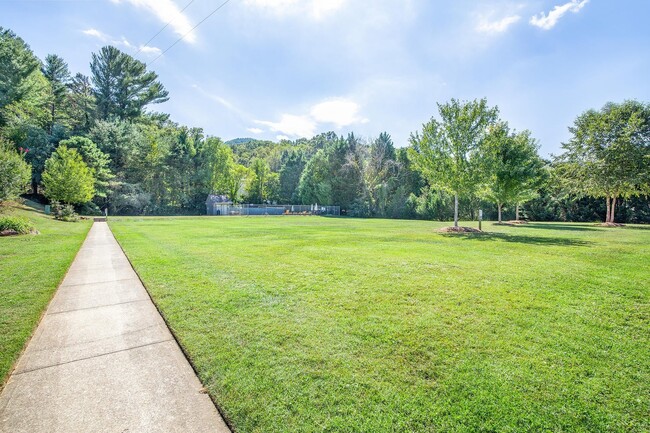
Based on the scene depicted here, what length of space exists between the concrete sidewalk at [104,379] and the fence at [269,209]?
40594 millimetres

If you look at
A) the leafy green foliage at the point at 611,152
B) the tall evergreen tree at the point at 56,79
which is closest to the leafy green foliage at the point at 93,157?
the tall evergreen tree at the point at 56,79

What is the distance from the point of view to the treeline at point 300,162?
17203mm

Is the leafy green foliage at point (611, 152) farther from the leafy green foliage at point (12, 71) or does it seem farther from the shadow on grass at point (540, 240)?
the leafy green foliage at point (12, 71)

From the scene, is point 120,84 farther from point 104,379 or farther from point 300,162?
point 104,379

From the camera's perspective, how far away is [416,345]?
3.16m

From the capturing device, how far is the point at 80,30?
9828mm

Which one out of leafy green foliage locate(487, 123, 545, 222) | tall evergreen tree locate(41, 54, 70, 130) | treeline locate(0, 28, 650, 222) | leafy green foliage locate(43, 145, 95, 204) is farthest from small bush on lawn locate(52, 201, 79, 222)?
leafy green foliage locate(487, 123, 545, 222)

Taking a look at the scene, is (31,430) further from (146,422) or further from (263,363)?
(263,363)

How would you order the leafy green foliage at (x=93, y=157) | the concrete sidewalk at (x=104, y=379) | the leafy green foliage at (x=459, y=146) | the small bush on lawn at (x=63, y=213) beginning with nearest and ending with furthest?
1. the concrete sidewalk at (x=104, y=379)
2. the leafy green foliage at (x=459, y=146)
3. the small bush on lawn at (x=63, y=213)
4. the leafy green foliage at (x=93, y=157)

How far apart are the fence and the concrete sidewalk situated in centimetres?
4059

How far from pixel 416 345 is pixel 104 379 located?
9.75ft

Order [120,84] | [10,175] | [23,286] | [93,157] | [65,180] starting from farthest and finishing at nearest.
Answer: [120,84], [93,157], [65,180], [10,175], [23,286]

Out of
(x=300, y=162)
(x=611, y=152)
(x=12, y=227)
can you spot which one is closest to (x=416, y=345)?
(x=12, y=227)

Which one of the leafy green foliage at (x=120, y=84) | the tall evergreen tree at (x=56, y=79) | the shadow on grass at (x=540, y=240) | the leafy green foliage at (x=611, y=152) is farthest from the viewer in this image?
the leafy green foliage at (x=120, y=84)
